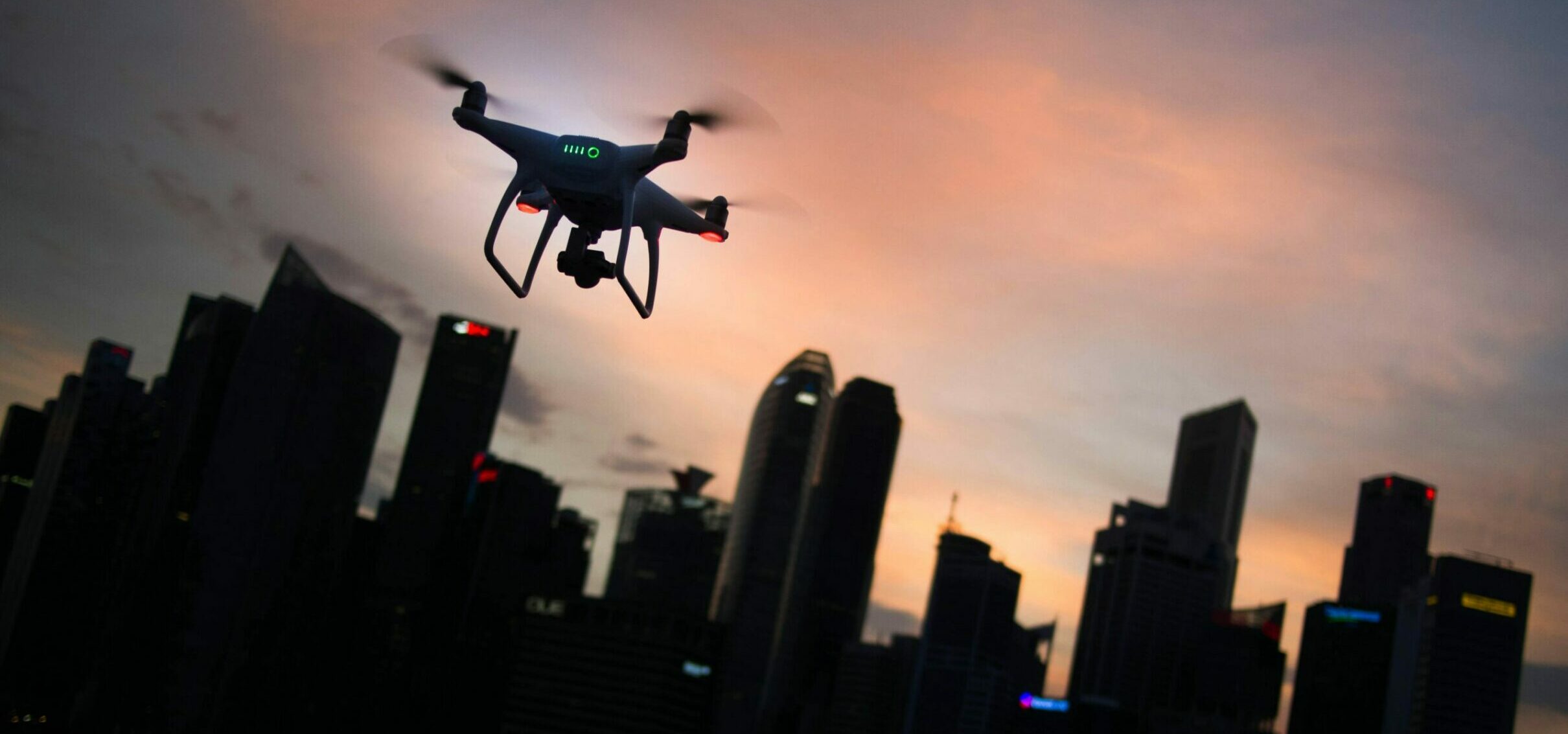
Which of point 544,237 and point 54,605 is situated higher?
point 544,237

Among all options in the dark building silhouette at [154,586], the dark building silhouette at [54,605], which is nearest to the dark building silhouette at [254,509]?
the dark building silhouette at [154,586]

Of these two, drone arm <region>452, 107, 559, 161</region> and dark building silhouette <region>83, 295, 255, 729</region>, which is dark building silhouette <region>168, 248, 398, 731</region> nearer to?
dark building silhouette <region>83, 295, 255, 729</region>

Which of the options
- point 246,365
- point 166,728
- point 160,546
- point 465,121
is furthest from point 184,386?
point 465,121

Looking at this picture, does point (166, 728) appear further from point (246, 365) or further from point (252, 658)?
point (246, 365)

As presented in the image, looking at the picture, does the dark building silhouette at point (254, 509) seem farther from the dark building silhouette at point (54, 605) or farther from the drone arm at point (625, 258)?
the drone arm at point (625, 258)

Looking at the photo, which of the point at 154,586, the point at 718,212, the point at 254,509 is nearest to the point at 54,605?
the point at 154,586

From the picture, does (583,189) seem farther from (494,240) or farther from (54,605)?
(54,605)

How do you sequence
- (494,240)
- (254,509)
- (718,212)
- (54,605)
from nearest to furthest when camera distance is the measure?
(494,240)
(718,212)
(254,509)
(54,605)
